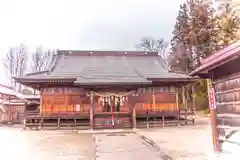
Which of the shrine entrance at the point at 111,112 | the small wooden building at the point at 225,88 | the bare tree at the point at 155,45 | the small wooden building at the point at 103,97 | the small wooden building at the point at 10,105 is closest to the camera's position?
the small wooden building at the point at 225,88

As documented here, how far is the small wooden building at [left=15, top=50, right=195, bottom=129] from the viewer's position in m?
15.9

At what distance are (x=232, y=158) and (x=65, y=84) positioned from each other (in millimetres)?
13122

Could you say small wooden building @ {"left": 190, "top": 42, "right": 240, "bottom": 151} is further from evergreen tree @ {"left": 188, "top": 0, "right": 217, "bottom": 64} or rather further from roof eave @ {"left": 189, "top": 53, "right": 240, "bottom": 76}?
evergreen tree @ {"left": 188, "top": 0, "right": 217, "bottom": 64}

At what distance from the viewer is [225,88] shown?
254 inches

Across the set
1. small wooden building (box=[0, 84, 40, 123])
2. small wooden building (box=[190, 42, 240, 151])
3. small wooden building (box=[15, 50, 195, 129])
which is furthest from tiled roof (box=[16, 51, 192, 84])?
small wooden building (box=[190, 42, 240, 151])

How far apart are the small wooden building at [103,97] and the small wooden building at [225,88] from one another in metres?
8.56

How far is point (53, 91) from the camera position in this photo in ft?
57.3

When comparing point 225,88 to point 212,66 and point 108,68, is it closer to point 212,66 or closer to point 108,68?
point 212,66

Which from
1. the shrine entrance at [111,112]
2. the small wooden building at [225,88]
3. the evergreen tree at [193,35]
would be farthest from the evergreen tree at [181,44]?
the small wooden building at [225,88]

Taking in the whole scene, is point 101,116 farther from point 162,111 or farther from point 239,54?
point 239,54

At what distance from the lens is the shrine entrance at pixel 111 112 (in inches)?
629

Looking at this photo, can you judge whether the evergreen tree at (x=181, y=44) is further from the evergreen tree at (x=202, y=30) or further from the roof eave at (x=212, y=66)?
the roof eave at (x=212, y=66)

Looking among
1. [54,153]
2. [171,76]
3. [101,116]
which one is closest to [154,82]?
[171,76]

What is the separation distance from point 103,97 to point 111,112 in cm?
111
